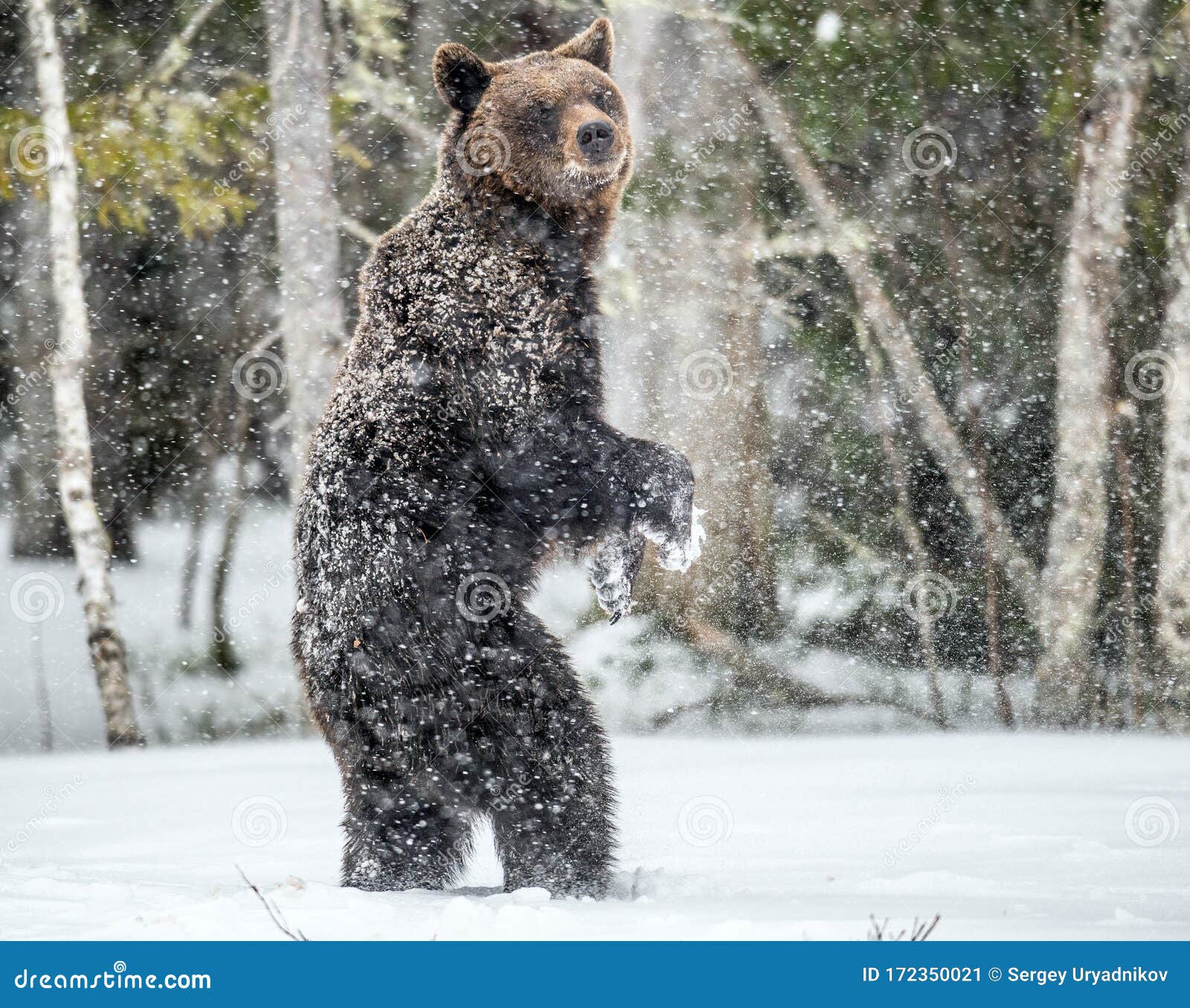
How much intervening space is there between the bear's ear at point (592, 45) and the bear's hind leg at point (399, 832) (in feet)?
9.32

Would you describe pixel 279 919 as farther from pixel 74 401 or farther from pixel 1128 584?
pixel 1128 584

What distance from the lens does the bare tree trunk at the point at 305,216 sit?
7.29 meters

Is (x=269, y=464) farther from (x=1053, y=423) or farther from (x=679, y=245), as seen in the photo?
(x=1053, y=423)

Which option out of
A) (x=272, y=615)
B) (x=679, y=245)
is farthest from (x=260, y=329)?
(x=679, y=245)

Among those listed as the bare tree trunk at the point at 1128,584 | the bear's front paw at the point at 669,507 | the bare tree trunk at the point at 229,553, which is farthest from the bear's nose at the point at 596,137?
the bare tree trunk at the point at 1128,584

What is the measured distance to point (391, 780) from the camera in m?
3.58

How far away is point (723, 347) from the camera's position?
8.32 meters

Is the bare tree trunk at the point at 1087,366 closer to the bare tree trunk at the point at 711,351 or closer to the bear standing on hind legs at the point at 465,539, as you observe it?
the bare tree trunk at the point at 711,351

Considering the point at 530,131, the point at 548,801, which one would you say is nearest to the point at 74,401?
the point at 530,131

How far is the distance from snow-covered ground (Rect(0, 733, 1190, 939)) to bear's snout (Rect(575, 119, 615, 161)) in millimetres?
2580

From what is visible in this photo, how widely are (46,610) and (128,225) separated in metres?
2.88

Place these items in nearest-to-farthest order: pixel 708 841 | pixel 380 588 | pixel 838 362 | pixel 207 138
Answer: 1. pixel 380 588
2. pixel 708 841
3. pixel 207 138
4. pixel 838 362

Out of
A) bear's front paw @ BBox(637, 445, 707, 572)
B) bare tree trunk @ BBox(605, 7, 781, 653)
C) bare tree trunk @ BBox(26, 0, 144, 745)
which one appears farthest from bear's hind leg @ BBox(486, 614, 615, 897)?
bare tree trunk @ BBox(26, 0, 144, 745)

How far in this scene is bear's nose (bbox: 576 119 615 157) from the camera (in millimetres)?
3957
